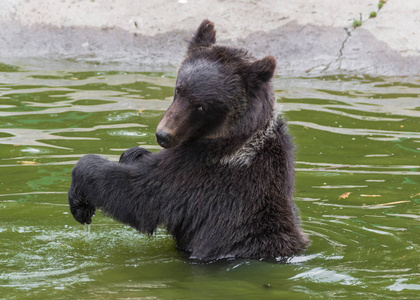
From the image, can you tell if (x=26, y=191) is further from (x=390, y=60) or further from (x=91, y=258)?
(x=390, y=60)

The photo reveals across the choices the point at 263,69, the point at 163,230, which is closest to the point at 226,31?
the point at 163,230

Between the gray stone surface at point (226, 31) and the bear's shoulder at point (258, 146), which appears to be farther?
the gray stone surface at point (226, 31)

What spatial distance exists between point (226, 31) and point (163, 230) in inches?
322

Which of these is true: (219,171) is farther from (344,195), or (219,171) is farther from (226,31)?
(226,31)

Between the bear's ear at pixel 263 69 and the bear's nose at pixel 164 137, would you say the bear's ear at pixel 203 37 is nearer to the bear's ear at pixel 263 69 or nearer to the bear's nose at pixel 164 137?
the bear's ear at pixel 263 69

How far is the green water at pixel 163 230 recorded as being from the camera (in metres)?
5.33

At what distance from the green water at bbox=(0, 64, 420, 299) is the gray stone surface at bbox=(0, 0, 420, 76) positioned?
0.91 m

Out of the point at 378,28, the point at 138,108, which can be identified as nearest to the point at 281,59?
the point at 378,28

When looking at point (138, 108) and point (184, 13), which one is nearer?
point (138, 108)

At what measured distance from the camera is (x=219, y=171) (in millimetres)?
5832

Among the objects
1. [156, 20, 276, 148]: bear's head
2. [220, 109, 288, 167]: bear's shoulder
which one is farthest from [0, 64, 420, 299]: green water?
[156, 20, 276, 148]: bear's head

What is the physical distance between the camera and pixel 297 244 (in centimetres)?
591

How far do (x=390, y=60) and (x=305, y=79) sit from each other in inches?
67.4

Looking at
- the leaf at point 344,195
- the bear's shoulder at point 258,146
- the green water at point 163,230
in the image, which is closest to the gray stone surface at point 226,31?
the green water at point 163,230
